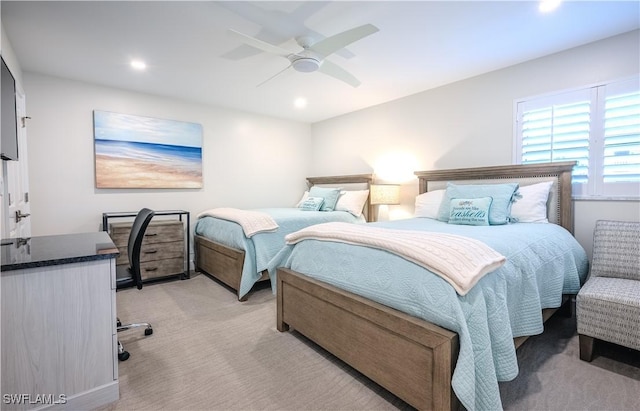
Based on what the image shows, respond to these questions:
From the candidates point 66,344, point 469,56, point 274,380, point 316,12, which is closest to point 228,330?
point 274,380

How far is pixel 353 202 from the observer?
14.3 ft

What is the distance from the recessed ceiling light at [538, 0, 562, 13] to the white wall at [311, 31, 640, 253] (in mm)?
908

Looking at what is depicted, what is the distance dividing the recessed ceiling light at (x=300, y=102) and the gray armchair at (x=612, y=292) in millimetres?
3482

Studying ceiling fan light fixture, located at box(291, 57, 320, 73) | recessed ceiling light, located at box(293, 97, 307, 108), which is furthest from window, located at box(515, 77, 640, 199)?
recessed ceiling light, located at box(293, 97, 307, 108)

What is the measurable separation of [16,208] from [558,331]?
4.61 metres

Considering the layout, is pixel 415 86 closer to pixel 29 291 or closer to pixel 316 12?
pixel 316 12

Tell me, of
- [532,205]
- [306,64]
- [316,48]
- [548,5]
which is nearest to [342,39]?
[316,48]

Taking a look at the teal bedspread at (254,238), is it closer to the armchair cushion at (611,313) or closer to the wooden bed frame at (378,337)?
the wooden bed frame at (378,337)

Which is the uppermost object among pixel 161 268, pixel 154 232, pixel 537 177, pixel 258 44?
pixel 258 44

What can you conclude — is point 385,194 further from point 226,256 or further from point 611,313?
point 611,313

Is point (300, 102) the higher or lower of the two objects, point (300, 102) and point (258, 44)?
the higher

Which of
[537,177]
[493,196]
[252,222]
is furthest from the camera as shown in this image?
[252,222]

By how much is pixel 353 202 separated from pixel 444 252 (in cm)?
291

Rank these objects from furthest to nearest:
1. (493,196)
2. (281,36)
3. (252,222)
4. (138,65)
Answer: (252,222), (138,65), (493,196), (281,36)
